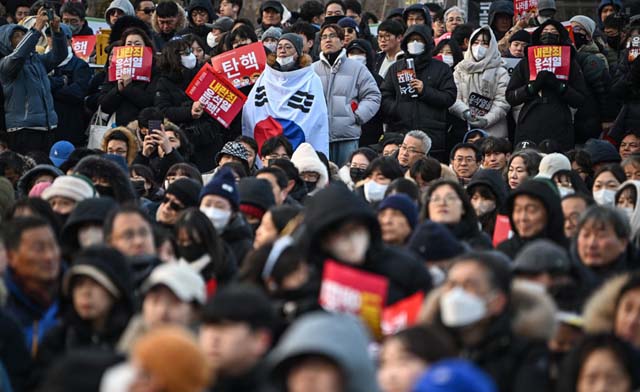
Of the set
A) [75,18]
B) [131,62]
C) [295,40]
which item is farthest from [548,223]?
[75,18]

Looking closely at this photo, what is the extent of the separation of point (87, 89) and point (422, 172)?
5.10 meters

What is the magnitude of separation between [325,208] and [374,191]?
4.28 m

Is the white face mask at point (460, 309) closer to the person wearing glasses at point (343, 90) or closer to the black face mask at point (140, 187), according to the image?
the black face mask at point (140, 187)

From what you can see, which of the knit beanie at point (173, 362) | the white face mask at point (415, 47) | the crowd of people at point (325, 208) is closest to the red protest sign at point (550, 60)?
the crowd of people at point (325, 208)

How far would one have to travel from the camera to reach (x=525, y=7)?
1825cm

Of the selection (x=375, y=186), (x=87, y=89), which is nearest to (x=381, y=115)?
(x=87, y=89)

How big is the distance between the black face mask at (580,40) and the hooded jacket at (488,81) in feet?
3.90

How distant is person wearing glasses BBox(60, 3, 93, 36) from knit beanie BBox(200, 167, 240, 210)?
288 inches

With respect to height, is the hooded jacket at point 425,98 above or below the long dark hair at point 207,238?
below

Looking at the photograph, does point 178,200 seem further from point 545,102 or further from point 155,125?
point 545,102

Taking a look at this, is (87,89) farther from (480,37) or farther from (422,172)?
(422,172)

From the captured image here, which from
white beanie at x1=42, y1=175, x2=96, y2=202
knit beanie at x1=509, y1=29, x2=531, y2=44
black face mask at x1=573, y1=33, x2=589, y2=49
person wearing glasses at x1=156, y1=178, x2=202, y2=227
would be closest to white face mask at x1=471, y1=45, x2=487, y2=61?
knit beanie at x1=509, y1=29, x2=531, y2=44

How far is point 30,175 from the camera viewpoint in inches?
476

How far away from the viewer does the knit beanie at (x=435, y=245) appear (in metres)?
8.79
